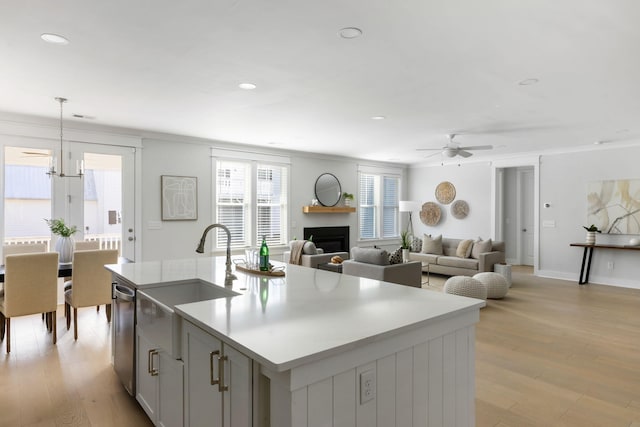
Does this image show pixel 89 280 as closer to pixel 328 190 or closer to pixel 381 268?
pixel 381 268

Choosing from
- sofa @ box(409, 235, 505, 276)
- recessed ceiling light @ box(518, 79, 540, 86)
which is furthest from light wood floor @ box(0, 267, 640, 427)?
recessed ceiling light @ box(518, 79, 540, 86)

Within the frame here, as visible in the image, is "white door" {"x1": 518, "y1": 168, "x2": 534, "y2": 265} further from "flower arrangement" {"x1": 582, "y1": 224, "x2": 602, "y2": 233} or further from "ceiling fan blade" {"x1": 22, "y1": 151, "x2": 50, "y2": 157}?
"ceiling fan blade" {"x1": 22, "y1": 151, "x2": 50, "y2": 157}

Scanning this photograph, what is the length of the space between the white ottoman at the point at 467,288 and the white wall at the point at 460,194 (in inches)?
144

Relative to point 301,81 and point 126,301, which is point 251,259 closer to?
point 126,301

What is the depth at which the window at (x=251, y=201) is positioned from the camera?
677 centimetres

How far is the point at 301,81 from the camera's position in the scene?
3521mm

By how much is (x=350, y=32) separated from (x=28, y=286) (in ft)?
11.8

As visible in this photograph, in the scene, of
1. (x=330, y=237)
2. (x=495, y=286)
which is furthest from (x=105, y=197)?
(x=495, y=286)

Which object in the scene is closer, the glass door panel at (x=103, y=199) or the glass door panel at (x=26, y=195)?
the glass door panel at (x=26, y=195)

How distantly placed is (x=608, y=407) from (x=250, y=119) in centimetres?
448

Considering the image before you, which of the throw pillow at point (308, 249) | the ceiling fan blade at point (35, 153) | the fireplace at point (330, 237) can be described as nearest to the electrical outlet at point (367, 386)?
the throw pillow at point (308, 249)

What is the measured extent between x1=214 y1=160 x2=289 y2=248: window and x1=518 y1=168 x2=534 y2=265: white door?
552 centimetres

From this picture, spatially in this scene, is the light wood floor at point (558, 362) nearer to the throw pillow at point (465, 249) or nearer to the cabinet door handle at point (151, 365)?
the throw pillow at point (465, 249)

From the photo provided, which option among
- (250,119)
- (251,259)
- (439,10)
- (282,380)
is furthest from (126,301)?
(250,119)
